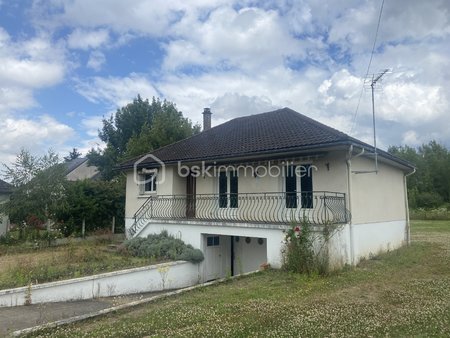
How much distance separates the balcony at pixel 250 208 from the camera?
12.0m

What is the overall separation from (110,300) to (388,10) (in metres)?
11.1

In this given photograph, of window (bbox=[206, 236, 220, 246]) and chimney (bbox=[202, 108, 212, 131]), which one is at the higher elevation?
chimney (bbox=[202, 108, 212, 131])

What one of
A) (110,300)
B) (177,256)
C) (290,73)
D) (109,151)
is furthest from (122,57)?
(109,151)

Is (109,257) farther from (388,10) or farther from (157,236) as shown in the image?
(388,10)

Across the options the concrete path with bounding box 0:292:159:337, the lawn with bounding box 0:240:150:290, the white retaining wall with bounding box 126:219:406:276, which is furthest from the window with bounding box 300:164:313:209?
the concrete path with bounding box 0:292:159:337

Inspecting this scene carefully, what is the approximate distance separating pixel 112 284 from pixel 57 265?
276 cm

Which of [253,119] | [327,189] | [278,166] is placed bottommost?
[327,189]

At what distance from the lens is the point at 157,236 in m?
15.5

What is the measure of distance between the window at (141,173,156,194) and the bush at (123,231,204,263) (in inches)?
147

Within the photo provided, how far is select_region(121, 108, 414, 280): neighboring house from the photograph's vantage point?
12188 millimetres

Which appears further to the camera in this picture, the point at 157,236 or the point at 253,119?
the point at 253,119

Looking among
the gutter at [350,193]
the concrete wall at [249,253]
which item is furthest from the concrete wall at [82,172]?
the gutter at [350,193]

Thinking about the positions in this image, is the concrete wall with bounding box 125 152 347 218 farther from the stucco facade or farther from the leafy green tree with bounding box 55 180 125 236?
the leafy green tree with bounding box 55 180 125 236

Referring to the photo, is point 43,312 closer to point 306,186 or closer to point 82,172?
point 306,186
